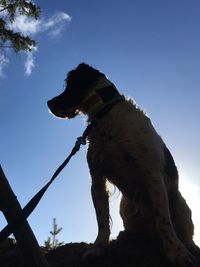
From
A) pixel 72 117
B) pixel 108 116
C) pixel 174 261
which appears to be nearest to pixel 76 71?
pixel 72 117

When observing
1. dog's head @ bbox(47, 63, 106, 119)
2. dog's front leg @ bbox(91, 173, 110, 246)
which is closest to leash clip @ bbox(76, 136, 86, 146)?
A: dog's front leg @ bbox(91, 173, 110, 246)

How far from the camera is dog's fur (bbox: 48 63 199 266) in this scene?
3.89 metres

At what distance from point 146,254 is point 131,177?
2.54 feet

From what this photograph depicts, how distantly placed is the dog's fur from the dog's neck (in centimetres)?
3

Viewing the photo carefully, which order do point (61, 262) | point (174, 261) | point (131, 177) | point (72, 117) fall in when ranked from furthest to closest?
point (72, 117) → point (131, 177) → point (61, 262) → point (174, 261)

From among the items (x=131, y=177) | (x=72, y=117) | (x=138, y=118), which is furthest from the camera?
(x=72, y=117)

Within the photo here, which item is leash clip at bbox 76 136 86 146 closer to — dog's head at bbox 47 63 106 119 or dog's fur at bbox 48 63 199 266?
dog's fur at bbox 48 63 199 266

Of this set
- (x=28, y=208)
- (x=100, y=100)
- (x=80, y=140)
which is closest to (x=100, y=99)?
(x=100, y=100)

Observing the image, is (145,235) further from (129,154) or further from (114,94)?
(114,94)

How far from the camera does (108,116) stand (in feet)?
14.0

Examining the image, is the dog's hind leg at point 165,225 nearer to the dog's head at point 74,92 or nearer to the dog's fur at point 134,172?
the dog's fur at point 134,172

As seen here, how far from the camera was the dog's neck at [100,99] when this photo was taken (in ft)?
14.2

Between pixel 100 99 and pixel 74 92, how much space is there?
35cm

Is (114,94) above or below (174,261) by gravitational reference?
above
